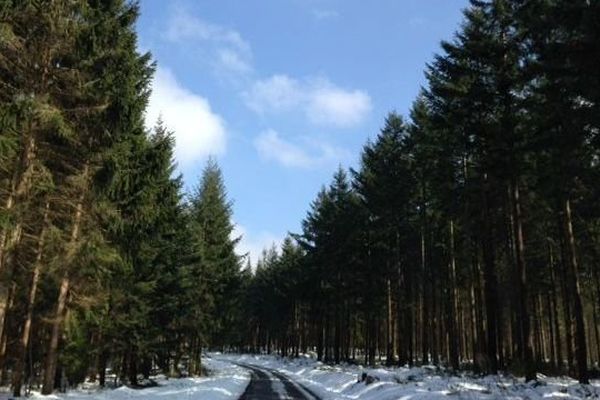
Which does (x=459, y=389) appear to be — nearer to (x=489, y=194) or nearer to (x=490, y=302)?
(x=490, y=302)

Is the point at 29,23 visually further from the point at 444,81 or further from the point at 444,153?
the point at 444,81

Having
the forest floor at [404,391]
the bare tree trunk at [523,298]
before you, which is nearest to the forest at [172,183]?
the bare tree trunk at [523,298]

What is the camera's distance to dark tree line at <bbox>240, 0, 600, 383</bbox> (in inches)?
653

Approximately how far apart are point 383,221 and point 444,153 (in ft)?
39.4

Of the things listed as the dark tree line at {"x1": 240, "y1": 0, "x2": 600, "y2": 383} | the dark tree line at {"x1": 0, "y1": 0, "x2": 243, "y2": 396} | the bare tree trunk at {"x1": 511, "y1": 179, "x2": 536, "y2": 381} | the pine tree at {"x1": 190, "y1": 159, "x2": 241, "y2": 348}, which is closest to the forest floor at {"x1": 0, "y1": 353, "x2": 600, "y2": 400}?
the bare tree trunk at {"x1": 511, "y1": 179, "x2": 536, "y2": 381}

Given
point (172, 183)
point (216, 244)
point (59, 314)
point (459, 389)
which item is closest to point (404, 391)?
point (459, 389)

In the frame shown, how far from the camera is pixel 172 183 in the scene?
23.0 metres

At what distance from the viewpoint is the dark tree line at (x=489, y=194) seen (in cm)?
1658

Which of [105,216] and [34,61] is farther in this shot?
[105,216]

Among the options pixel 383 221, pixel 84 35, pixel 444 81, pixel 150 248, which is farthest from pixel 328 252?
pixel 84 35

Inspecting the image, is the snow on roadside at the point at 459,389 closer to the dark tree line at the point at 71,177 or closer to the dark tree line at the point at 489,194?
the dark tree line at the point at 489,194

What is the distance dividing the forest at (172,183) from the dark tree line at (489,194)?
12 centimetres

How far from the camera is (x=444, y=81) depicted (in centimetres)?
3133

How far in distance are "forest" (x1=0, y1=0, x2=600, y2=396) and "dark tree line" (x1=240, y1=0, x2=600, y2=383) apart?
0.40ft
